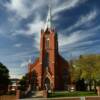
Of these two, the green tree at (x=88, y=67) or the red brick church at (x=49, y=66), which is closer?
the green tree at (x=88, y=67)

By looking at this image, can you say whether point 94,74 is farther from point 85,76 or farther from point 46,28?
point 46,28

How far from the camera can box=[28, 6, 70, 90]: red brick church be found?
8262 centimetres

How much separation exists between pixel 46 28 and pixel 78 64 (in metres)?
26.4

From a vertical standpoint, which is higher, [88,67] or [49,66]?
[49,66]

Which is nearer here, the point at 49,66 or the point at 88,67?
the point at 88,67

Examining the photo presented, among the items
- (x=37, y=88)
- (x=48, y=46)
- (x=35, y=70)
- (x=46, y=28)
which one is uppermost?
(x=46, y=28)

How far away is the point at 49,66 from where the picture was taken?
3319 inches

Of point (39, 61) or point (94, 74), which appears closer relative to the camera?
point (94, 74)

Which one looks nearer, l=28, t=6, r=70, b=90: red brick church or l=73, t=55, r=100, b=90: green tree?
l=73, t=55, r=100, b=90: green tree

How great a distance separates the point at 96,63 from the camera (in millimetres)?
65812

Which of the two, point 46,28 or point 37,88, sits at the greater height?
point 46,28

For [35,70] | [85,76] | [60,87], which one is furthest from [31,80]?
[85,76]

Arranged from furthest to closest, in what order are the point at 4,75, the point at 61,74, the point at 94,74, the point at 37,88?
1. the point at 61,74
2. the point at 37,88
3. the point at 4,75
4. the point at 94,74

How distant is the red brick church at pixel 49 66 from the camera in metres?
82.6
